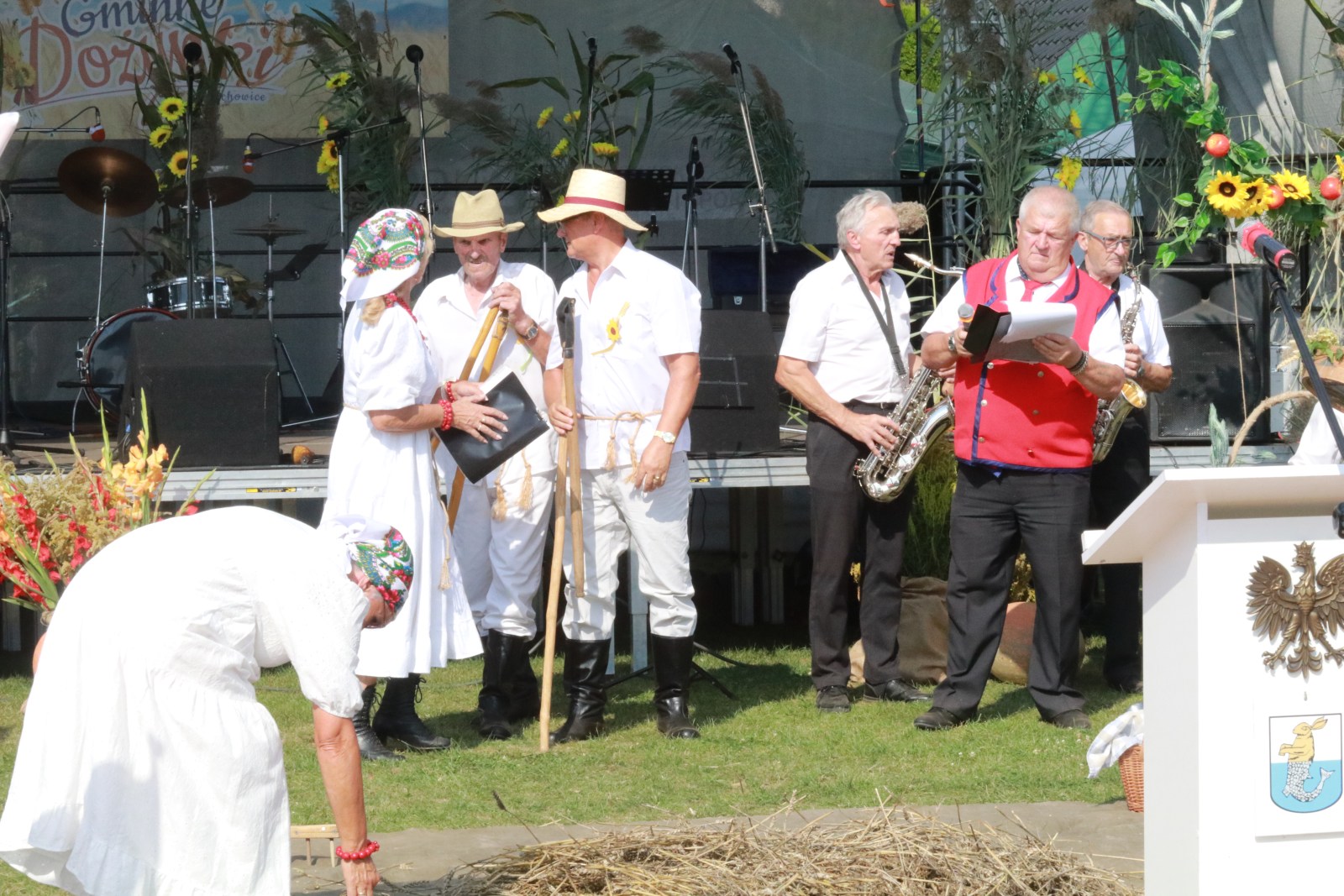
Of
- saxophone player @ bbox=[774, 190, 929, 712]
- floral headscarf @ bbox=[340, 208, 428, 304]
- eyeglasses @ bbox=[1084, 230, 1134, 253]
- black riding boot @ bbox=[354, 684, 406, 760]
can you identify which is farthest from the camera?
saxophone player @ bbox=[774, 190, 929, 712]

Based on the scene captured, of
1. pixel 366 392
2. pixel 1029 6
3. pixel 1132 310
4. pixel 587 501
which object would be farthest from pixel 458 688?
pixel 1029 6

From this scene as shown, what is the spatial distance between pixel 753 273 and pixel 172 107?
3.96 m

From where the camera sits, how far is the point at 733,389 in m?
6.90

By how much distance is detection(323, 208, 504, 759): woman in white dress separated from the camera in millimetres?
5141

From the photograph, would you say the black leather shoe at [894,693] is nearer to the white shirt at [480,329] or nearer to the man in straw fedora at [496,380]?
the man in straw fedora at [496,380]

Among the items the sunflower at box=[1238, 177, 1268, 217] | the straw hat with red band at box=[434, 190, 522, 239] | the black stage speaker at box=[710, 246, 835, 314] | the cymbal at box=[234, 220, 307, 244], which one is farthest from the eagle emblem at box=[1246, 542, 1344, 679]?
the cymbal at box=[234, 220, 307, 244]

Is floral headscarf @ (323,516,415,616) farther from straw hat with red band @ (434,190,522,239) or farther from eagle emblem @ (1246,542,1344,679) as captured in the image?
straw hat with red band @ (434,190,522,239)

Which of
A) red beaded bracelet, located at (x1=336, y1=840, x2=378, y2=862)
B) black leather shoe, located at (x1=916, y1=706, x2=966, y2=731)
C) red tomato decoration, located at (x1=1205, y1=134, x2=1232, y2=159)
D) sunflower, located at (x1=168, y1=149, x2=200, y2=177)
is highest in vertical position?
sunflower, located at (x1=168, y1=149, x2=200, y2=177)

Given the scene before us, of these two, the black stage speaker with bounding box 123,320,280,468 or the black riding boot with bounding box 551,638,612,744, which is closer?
the black riding boot with bounding box 551,638,612,744

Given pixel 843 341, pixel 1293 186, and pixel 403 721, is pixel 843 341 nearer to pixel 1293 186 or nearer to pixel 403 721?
pixel 1293 186

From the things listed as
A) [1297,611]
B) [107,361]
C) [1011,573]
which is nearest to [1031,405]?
[1011,573]

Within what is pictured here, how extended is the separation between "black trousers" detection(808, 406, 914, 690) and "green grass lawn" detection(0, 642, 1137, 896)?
0.20 m

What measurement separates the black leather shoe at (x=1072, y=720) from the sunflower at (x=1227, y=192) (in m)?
2.00

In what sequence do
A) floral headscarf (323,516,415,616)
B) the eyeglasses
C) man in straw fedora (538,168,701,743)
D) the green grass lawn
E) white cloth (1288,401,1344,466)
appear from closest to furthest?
floral headscarf (323,516,415,616) < white cloth (1288,401,1344,466) < the green grass lawn < man in straw fedora (538,168,701,743) < the eyeglasses
